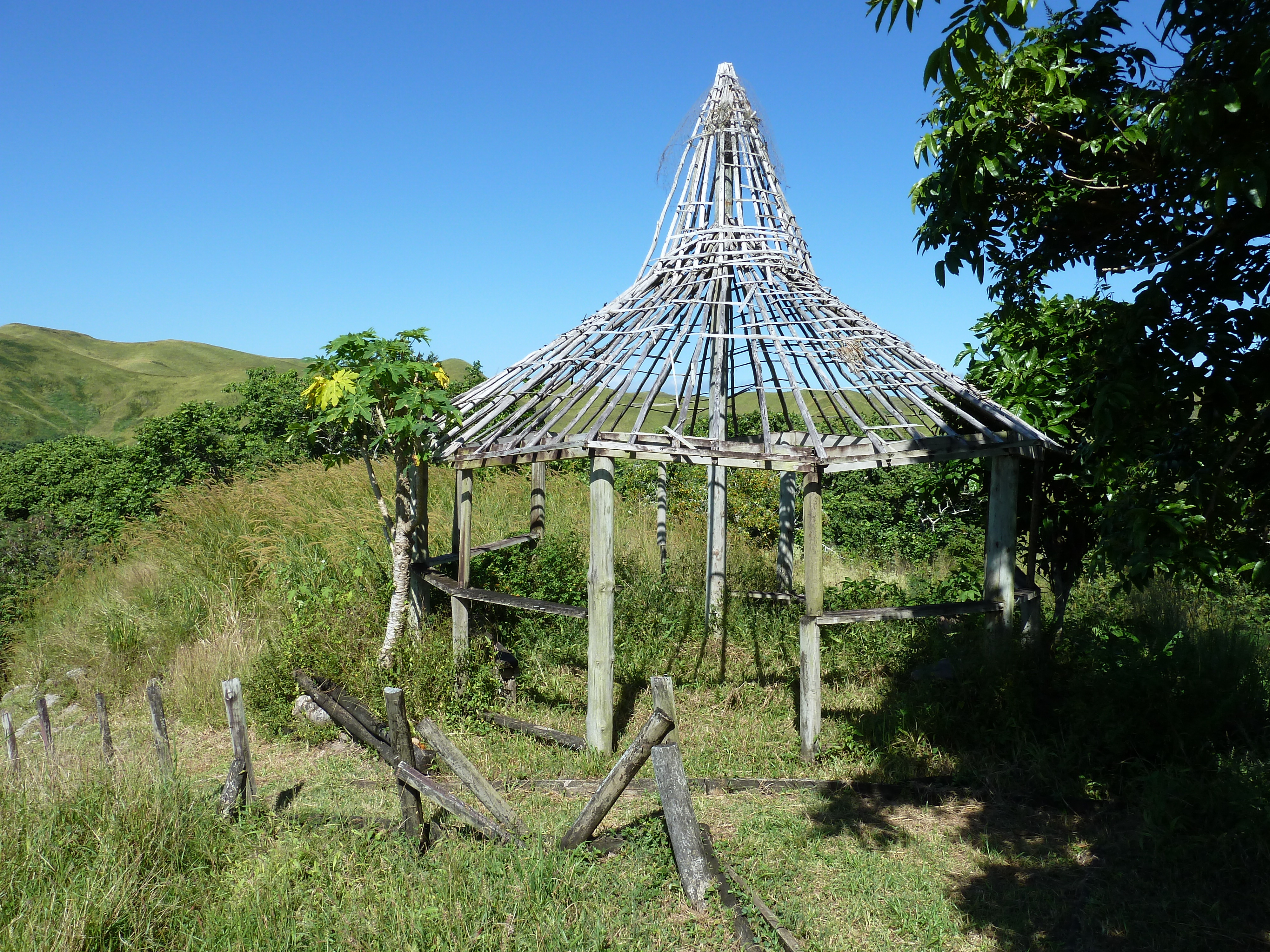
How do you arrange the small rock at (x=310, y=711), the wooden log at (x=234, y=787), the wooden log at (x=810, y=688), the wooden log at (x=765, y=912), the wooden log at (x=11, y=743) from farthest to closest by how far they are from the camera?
1. the small rock at (x=310, y=711)
2. the wooden log at (x=810, y=688)
3. the wooden log at (x=234, y=787)
4. the wooden log at (x=11, y=743)
5. the wooden log at (x=765, y=912)

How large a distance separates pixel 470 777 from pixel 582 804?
126 centimetres

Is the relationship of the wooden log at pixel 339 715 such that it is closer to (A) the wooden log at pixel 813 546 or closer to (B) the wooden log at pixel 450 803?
(B) the wooden log at pixel 450 803

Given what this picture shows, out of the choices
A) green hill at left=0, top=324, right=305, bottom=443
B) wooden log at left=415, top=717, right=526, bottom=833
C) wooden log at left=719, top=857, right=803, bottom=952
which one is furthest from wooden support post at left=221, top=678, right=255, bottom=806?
green hill at left=0, top=324, right=305, bottom=443

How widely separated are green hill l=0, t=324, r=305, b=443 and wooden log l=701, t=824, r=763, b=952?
180ft

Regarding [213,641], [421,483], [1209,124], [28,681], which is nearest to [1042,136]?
[1209,124]

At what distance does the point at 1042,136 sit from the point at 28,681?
12.0 metres

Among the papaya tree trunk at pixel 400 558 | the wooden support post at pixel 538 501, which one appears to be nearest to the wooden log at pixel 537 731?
the papaya tree trunk at pixel 400 558

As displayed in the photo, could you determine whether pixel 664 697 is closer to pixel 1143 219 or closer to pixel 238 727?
pixel 238 727

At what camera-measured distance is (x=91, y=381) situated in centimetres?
7719

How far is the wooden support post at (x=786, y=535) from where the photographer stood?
32.8 feet

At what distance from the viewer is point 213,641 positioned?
902cm

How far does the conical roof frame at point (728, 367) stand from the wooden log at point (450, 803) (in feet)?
8.67

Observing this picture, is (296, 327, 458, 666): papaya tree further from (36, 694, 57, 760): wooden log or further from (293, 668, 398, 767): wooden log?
(36, 694, 57, 760): wooden log

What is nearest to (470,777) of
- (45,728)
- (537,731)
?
(537,731)
